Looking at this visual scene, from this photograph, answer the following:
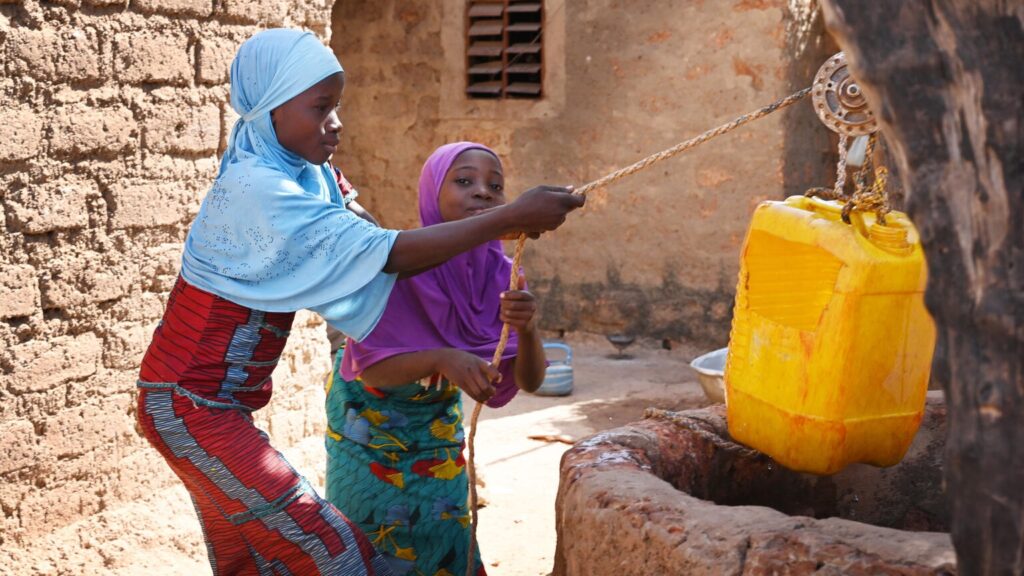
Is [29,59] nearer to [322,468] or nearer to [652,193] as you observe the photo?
[322,468]

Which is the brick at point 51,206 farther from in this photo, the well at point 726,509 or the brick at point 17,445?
the well at point 726,509

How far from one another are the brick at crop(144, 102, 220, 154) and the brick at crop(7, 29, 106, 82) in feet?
0.90

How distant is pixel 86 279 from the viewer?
3.76 meters

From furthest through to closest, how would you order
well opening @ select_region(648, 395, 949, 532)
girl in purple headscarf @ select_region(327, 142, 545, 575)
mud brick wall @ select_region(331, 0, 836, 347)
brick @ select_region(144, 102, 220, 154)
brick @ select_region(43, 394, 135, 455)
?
mud brick wall @ select_region(331, 0, 836, 347) → brick @ select_region(144, 102, 220, 154) → brick @ select_region(43, 394, 135, 455) → girl in purple headscarf @ select_region(327, 142, 545, 575) → well opening @ select_region(648, 395, 949, 532)

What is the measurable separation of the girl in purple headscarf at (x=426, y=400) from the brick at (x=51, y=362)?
100 cm

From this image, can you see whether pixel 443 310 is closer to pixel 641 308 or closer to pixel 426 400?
pixel 426 400

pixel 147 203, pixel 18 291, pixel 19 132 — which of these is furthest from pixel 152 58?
pixel 18 291

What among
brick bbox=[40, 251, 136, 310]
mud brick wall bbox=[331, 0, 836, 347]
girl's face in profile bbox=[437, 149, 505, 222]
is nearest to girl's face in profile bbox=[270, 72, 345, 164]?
girl's face in profile bbox=[437, 149, 505, 222]

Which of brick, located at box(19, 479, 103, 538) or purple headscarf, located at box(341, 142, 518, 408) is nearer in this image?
purple headscarf, located at box(341, 142, 518, 408)

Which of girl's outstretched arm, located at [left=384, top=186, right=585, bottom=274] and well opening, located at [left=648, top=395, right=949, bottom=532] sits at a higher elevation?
girl's outstretched arm, located at [left=384, top=186, right=585, bottom=274]

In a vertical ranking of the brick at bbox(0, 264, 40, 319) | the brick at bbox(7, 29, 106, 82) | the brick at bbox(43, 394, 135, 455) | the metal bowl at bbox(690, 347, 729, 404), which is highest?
the brick at bbox(7, 29, 106, 82)

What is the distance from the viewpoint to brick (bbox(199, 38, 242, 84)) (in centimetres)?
416

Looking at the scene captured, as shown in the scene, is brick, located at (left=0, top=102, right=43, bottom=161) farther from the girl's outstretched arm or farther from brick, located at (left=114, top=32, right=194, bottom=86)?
the girl's outstretched arm

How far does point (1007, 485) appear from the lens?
4.93ft
